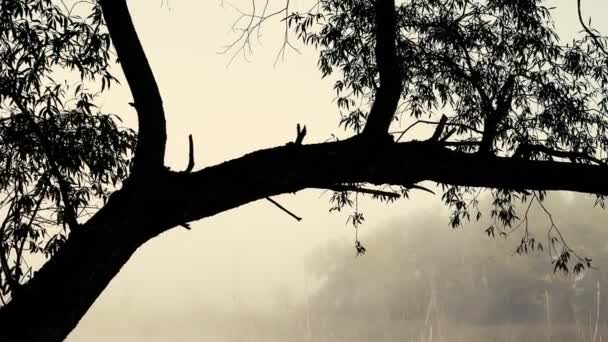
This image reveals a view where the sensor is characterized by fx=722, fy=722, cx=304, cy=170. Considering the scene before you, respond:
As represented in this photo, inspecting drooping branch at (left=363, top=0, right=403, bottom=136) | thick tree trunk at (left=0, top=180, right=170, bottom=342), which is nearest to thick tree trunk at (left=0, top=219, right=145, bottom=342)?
thick tree trunk at (left=0, top=180, right=170, bottom=342)

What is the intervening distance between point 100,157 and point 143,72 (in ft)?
11.8

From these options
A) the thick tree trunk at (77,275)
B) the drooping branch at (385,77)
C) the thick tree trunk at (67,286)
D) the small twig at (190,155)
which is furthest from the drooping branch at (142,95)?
the drooping branch at (385,77)

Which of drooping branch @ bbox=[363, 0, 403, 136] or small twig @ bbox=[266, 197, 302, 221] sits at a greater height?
drooping branch @ bbox=[363, 0, 403, 136]

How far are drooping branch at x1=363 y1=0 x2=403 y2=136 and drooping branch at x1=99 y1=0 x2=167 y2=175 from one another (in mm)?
1090

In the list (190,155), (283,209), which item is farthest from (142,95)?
(283,209)

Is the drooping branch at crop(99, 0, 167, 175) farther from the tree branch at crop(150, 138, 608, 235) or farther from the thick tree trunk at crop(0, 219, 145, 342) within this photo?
the thick tree trunk at crop(0, 219, 145, 342)

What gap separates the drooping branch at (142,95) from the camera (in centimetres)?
362

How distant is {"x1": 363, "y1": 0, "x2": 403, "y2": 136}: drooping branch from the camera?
3.94 meters

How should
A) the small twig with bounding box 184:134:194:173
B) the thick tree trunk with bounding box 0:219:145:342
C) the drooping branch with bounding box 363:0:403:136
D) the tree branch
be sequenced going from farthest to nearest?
the drooping branch with bounding box 363:0:403:136 → the small twig with bounding box 184:134:194:173 → the tree branch → the thick tree trunk with bounding box 0:219:145:342

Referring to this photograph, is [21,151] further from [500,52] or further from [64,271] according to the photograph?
[500,52]

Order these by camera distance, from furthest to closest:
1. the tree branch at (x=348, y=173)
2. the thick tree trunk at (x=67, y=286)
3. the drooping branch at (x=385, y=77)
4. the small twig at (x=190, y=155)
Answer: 1. the drooping branch at (x=385, y=77)
2. the small twig at (x=190, y=155)
3. the tree branch at (x=348, y=173)
4. the thick tree trunk at (x=67, y=286)

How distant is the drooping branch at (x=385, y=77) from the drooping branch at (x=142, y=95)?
1.09 metres

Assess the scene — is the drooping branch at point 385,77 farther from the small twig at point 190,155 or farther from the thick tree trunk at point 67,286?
the thick tree trunk at point 67,286

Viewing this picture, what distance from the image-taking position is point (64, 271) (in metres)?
3.22
